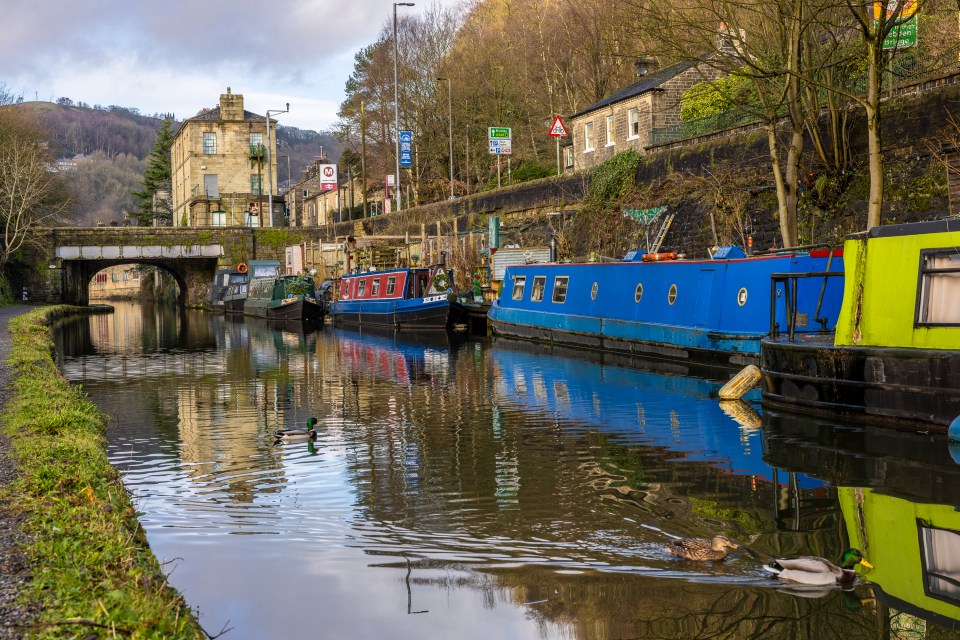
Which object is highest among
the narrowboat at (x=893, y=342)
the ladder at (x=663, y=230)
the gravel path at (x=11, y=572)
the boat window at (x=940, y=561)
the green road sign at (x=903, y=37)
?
the green road sign at (x=903, y=37)

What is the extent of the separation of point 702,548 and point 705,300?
12.5 meters

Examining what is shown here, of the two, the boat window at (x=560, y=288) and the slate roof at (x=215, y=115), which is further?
the slate roof at (x=215, y=115)

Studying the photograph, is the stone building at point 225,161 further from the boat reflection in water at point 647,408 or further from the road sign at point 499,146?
the boat reflection in water at point 647,408

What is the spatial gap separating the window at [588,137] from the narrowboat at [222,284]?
891 inches

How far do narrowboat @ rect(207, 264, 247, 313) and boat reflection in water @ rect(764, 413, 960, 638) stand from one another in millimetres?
42930

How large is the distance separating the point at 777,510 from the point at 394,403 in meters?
7.81

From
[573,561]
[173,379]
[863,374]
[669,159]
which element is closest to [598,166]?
[669,159]

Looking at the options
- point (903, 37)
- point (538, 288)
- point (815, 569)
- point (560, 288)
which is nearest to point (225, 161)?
point (538, 288)

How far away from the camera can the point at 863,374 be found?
12195 millimetres

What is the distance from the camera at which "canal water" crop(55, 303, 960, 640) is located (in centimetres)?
607

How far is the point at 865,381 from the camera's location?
1216cm

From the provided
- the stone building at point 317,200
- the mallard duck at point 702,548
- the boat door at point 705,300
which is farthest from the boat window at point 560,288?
the stone building at point 317,200

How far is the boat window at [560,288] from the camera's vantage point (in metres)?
25.1

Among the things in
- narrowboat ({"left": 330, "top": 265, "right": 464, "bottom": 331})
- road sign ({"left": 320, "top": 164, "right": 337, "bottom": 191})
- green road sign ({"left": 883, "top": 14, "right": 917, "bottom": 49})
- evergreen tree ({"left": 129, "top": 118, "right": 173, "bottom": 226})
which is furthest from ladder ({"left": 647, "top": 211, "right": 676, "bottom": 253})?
evergreen tree ({"left": 129, "top": 118, "right": 173, "bottom": 226})
